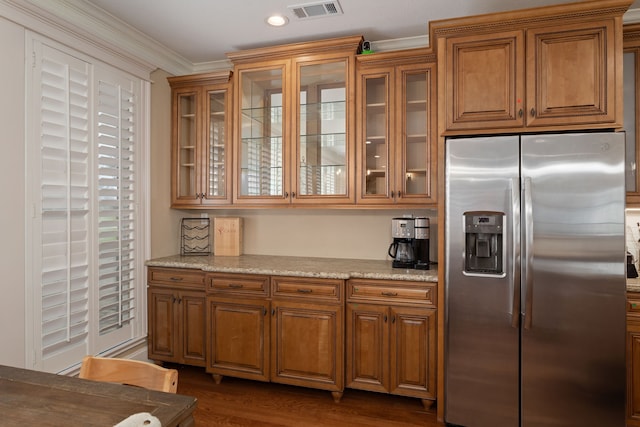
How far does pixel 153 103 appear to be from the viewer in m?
3.31

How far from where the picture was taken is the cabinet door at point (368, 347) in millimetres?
2619

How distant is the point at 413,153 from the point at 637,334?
175cm

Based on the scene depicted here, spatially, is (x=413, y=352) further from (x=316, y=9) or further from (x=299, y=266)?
(x=316, y=9)

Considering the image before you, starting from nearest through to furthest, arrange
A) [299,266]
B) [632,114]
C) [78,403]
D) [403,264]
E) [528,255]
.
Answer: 1. [78,403]
2. [528,255]
3. [632,114]
4. [403,264]
5. [299,266]

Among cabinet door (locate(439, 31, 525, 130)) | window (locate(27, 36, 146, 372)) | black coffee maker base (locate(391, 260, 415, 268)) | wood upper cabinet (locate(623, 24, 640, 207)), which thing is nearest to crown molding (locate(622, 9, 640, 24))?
wood upper cabinet (locate(623, 24, 640, 207))

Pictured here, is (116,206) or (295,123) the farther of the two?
(295,123)

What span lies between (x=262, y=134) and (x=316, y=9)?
1.04m

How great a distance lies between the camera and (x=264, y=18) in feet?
9.03

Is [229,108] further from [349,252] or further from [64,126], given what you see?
[349,252]

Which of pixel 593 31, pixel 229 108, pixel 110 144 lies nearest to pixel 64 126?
pixel 110 144

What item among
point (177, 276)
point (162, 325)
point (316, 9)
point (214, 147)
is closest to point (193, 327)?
point (162, 325)

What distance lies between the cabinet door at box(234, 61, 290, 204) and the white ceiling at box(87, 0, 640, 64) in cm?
27

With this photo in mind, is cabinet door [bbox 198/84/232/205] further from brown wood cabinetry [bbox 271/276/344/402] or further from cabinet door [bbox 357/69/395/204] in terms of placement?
cabinet door [bbox 357/69/395/204]

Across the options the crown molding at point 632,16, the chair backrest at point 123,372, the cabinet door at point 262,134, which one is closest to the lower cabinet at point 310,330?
the cabinet door at point 262,134
